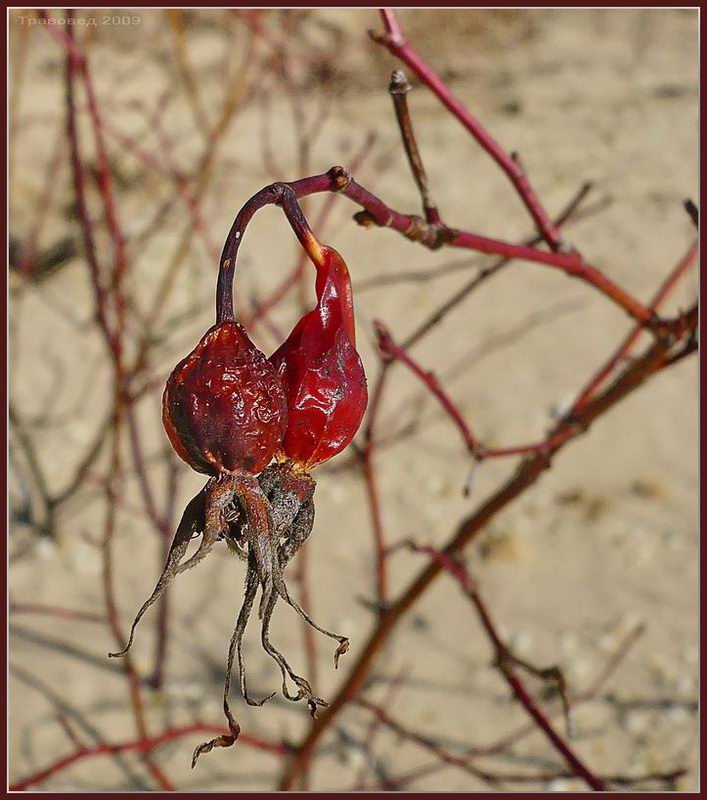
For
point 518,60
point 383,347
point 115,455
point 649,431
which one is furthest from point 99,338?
point 518,60

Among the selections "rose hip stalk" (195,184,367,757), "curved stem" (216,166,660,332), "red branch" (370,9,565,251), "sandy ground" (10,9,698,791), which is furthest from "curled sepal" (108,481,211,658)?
"sandy ground" (10,9,698,791)

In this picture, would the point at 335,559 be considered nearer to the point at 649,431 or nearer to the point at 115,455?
the point at 115,455

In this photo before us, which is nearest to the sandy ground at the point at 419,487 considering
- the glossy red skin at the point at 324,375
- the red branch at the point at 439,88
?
the red branch at the point at 439,88

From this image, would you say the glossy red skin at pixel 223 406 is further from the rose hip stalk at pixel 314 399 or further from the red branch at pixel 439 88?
the red branch at pixel 439 88

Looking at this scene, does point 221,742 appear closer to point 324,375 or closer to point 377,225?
point 324,375

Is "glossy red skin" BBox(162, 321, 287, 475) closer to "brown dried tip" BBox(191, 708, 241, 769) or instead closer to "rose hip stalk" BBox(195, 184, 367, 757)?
"rose hip stalk" BBox(195, 184, 367, 757)
